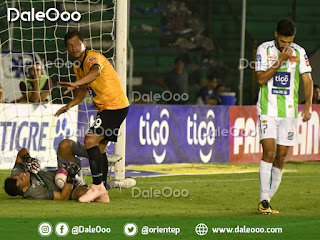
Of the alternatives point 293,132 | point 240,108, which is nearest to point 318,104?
point 240,108

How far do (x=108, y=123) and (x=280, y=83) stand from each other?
77.9 inches

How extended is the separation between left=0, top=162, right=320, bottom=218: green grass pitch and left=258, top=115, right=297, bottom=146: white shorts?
0.76 metres

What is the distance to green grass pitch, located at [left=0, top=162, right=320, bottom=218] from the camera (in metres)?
7.63

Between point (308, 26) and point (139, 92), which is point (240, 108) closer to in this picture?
point (139, 92)

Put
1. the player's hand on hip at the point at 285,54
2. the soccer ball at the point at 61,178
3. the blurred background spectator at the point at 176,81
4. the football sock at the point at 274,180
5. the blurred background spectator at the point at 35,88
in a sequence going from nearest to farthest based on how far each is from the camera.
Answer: the player's hand on hip at the point at 285,54, the football sock at the point at 274,180, the soccer ball at the point at 61,178, the blurred background spectator at the point at 35,88, the blurred background spectator at the point at 176,81

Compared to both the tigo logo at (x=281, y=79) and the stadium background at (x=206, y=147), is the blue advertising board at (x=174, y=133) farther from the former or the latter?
the tigo logo at (x=281, y=79)

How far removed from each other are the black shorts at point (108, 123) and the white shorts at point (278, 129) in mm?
1667

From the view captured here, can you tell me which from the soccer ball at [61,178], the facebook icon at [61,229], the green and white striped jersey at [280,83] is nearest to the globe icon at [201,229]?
the facebook icon at [61,229]

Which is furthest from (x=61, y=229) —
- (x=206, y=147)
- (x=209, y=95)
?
(x=209, y=95)

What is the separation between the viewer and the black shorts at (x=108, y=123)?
28.2 ft

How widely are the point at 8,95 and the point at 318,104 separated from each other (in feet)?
22.7

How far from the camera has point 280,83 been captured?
7.96 meters

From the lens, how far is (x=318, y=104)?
17172mm

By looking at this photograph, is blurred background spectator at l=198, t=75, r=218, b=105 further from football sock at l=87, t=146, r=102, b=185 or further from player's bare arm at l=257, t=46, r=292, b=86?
player's bare arm at l=257, t=46, r=292, b=86
